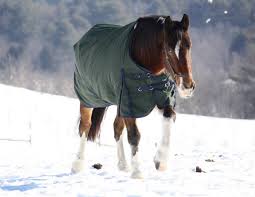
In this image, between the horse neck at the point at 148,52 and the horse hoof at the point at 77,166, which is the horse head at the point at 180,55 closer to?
the horse neck at the point at 148,52

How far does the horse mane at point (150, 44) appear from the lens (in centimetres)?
655

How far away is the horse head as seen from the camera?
6203 mm

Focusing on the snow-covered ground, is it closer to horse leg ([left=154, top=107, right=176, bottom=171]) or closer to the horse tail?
horse leg ([left=154, top=107, right=176, bottom=171])

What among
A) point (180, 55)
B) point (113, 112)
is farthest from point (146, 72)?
point (113, 112)

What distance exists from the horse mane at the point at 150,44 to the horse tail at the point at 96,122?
2.20m

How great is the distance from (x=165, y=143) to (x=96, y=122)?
7.40 ft

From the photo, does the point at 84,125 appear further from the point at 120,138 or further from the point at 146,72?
the point at 146,72

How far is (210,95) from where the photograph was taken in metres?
56.6

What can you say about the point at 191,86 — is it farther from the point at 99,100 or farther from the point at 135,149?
the point at 99,100

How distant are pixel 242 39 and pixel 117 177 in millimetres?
51805

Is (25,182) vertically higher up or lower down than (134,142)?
lower down

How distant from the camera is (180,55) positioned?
20.4 ft

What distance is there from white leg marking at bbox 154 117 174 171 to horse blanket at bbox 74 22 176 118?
0.78 feet

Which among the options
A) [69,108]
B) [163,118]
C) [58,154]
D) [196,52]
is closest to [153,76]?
[163,118]
